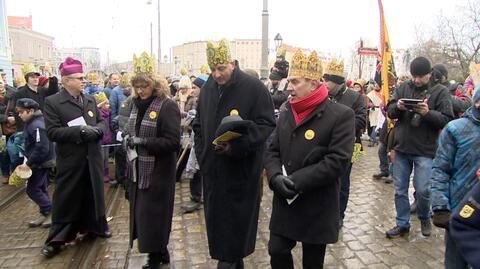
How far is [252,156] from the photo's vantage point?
3652mm

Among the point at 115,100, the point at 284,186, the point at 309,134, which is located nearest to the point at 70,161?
the point at 284,186

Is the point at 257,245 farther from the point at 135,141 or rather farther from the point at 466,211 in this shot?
the point at 466,211

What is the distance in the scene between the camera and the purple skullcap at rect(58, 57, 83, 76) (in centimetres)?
457

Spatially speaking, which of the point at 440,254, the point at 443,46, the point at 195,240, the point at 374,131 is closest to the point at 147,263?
the point at 195,240

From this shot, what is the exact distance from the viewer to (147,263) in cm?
419

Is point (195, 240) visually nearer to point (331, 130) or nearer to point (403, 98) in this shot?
point (331, 130)

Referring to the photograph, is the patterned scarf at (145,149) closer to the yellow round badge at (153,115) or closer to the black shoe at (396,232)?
the yellow round badge at (153,115)

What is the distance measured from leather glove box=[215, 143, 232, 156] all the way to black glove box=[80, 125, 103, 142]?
6.06 feet

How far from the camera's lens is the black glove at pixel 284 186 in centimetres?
287

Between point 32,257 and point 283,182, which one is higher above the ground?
point 283,182

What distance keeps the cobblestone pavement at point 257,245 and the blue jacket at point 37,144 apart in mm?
937

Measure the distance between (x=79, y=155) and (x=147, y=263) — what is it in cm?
148

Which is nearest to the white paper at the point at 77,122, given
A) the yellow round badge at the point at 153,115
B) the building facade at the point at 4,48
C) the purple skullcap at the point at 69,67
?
the purple skullcap at the point at 69,67

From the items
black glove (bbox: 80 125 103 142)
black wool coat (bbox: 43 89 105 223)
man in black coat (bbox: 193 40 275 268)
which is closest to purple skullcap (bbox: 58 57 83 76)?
black wool coat (bbox: 43 89 105 223)
